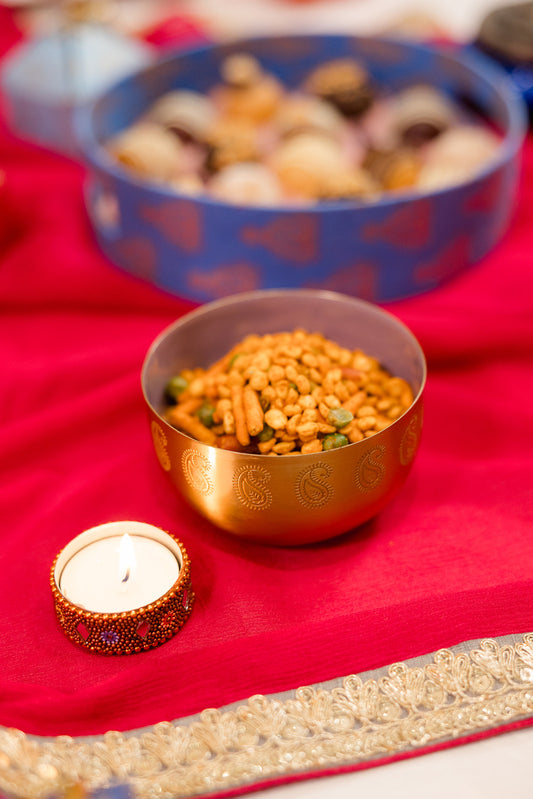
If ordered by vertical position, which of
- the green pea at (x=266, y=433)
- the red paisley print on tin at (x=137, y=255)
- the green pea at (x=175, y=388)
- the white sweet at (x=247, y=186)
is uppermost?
the green pea at (x=266, y=433)

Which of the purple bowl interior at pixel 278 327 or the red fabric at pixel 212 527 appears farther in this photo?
the purple bowl interior at pixel 278 327

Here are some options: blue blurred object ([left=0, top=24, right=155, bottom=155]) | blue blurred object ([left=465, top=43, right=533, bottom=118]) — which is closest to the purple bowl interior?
blue blurred object ([left=0, top=24, right=155, bottom=155])

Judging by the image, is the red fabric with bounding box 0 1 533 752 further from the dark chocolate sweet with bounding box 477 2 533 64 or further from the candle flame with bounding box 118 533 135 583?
the dark chocolate sweet with bounding box 477 2 533 64

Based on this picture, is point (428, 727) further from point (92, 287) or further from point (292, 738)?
point (92, 287)

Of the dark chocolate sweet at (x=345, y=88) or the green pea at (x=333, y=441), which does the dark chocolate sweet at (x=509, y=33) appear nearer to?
the dark chocolate sweet at (x=345, y=88)

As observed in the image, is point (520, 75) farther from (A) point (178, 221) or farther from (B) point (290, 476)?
(B) point (290, 476)

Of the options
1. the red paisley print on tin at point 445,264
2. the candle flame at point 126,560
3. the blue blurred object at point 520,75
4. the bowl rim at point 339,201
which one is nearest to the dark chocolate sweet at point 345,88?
the bowl rim at point 339,201
